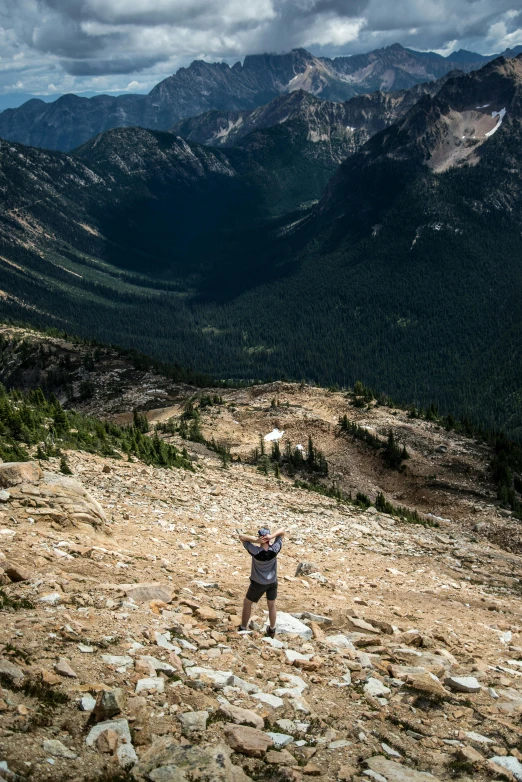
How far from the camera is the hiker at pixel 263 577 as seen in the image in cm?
1825

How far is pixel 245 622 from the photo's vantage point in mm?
18203

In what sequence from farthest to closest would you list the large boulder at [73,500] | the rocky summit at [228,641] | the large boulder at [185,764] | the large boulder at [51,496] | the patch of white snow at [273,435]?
the patch of white snow at [273,435]
the large boulder at [73,500]
the large boulder at [51,496]
the rocky summit at [228,641]
the large boulder at [185,764]

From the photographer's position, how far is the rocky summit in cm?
Answer: 1184

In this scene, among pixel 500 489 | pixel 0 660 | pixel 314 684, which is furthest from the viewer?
pixel 500 489

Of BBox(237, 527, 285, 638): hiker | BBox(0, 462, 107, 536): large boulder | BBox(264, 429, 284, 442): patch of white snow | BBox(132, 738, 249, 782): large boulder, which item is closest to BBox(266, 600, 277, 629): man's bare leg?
BBox(237, 527, 285, 638): hiker

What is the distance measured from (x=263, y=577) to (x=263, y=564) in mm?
387

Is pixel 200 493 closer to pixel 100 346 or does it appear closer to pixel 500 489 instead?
pixel 500 489

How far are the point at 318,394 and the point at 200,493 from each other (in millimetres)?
42404

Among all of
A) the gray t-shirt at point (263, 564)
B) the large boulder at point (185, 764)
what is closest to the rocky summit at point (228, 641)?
the large boulder at point (185, 764)

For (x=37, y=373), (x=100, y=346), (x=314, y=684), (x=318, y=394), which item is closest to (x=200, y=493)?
(x=314, y=684)

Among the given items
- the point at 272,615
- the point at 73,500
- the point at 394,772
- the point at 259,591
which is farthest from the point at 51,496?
the point at 394,772

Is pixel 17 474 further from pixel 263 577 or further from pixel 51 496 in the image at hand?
pixel 263 577

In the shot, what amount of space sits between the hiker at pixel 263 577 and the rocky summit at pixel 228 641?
524 millimetres

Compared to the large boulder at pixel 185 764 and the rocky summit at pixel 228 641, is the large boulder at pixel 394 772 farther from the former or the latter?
the large boulder at pixel 185 764
